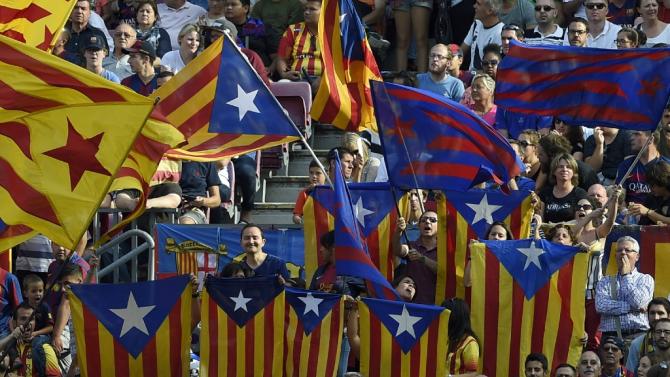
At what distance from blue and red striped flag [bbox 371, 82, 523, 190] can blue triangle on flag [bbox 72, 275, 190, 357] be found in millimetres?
2166

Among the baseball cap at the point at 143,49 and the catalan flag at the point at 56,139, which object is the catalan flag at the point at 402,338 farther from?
the baseball cap at the point at 143,49

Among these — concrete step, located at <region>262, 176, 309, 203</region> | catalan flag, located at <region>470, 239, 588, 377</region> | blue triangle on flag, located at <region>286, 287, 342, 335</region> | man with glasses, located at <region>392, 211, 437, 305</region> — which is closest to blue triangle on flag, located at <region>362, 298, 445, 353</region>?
blue triangle on flag, located at <region>286, 287, 342, 335</region>

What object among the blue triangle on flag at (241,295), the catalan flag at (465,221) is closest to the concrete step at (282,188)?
the catalan flag at (465,221)

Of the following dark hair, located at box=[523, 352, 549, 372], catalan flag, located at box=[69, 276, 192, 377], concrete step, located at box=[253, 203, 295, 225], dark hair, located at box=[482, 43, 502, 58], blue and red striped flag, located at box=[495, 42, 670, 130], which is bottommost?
dark hair, located at box=[523, 352, 549, 372]

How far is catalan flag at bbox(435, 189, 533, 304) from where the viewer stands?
759 inches

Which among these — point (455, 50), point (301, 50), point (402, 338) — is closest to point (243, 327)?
point (402, 338)

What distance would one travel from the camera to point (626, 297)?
1877cm

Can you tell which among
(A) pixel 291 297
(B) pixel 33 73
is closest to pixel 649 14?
(A) pixel 291 297

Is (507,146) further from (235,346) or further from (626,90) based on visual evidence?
(235,346)

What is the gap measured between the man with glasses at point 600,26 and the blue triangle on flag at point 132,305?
667 centimetres

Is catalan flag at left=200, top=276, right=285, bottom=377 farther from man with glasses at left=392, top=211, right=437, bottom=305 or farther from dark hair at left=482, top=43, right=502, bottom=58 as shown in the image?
dark hair at left=482, top=43, right=502, bottom=58

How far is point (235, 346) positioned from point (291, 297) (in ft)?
1.93

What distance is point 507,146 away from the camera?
63.2 ft

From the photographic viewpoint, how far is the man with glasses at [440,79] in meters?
23.4
